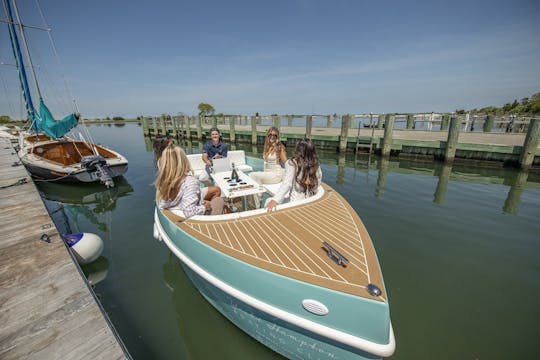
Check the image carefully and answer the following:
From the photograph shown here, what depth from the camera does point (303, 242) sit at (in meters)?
2.29

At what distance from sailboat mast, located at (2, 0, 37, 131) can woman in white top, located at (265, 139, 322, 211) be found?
13.7 meters

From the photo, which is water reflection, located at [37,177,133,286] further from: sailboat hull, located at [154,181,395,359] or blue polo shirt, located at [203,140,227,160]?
blue polo shirt, located at [203,140,227,160]

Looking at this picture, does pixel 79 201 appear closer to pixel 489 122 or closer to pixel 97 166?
pixel 97 166

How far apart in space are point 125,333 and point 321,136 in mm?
14588

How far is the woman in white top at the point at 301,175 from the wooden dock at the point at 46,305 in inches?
84.0

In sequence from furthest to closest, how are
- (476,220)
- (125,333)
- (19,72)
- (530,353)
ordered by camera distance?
(19,72)
(476,220)
(125,333)
(530,353)

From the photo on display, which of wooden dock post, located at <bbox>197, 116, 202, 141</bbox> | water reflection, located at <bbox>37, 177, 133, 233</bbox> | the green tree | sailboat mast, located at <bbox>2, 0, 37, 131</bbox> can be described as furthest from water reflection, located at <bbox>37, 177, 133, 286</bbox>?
the green tree

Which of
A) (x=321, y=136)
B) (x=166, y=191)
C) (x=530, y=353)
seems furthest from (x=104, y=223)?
(x=321, y=136)

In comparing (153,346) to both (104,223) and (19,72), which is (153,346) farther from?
(19,72)

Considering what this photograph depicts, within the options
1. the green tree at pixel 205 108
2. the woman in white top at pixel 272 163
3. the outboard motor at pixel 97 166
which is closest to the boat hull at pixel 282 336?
the woman in white top at pixel 272 163

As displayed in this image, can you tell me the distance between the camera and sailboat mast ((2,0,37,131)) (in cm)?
962

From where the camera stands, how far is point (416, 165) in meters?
11.4

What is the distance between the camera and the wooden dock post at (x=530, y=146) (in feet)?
29.4

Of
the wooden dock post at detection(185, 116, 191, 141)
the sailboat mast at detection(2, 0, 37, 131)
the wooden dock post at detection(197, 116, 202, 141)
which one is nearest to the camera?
the sailboat mast at detection(2, 0, 37, 131)
